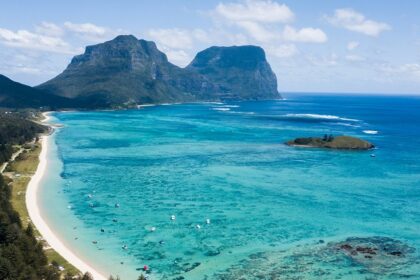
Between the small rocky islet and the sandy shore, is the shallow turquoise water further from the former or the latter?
the sandy shore

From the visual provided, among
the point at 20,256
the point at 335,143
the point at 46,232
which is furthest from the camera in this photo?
the point at 335,143

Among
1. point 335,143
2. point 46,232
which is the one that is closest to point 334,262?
point 46,232

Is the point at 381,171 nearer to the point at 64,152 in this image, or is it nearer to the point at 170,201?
the point at 170,201

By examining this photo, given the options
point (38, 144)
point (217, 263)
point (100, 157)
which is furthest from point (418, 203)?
point (38, 144)

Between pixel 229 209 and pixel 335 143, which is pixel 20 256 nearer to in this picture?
pixel 229 209

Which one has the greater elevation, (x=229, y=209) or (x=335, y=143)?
(x=335, y=143)
